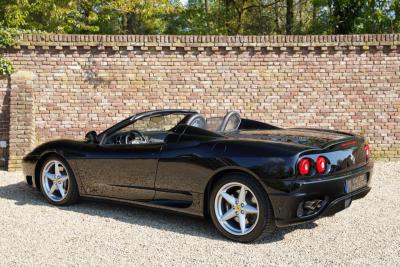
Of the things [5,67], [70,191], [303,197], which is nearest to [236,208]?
[303,197]

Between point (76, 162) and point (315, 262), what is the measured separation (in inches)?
118

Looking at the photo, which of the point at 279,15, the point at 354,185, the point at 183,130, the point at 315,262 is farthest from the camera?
the point at 279,15

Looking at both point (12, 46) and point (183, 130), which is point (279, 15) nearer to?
point (12, 46)

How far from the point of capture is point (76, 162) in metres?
5.49

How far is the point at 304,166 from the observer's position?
13.4 ft

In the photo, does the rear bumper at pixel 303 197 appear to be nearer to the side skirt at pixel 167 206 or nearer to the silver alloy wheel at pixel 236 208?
the silver alloy wheel at pixel 236 208

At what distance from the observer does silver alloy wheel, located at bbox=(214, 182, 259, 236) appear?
4.25m

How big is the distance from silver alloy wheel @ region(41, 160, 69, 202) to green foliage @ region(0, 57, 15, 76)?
148 inches

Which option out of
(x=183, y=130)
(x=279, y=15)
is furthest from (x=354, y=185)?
(x=279, y=15)

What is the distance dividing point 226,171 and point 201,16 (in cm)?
1907

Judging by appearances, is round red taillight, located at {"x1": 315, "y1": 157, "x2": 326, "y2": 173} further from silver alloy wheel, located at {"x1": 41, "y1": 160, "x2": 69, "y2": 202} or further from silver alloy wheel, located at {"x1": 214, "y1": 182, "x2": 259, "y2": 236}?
silver alloy wheel, located at {"x1": 41, "y1": 160, "x2": 69, "y2": 202}

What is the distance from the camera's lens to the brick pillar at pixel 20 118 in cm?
853

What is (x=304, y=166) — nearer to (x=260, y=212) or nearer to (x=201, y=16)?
(x=260, y=212)

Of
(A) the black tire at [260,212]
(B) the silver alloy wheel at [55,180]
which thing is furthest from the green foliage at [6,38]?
(A) the black tire at [260,212]
